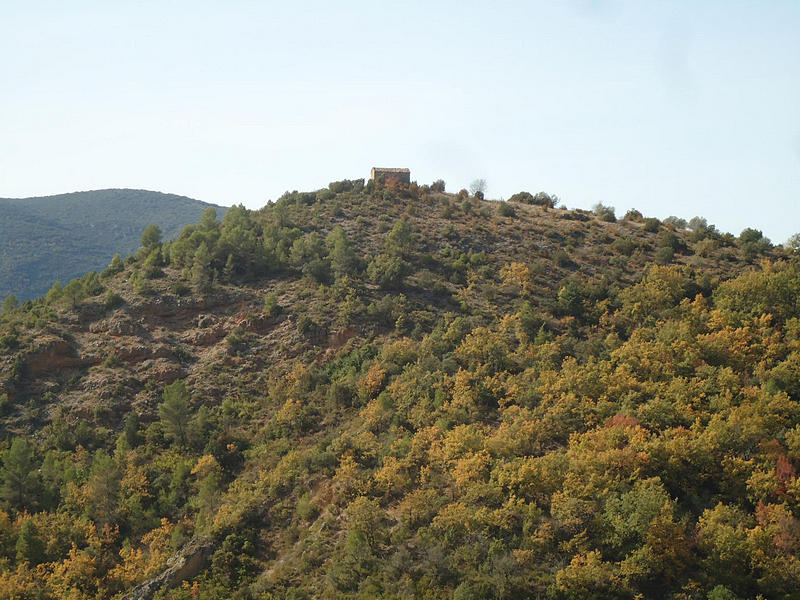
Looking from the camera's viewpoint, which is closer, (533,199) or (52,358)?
(52,358)

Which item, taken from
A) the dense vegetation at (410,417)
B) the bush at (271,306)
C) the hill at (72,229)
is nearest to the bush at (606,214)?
the dense vegetation at (410,417)

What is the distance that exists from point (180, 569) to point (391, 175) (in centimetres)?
4863

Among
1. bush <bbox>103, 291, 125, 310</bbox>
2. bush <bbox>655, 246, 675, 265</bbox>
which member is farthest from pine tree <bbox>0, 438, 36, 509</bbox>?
bush <bbox>655, 246, 675, 265</bbox>

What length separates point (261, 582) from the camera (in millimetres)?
30656

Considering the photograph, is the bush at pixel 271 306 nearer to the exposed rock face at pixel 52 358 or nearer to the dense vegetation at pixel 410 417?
the dense vegetation at pixel 410 417

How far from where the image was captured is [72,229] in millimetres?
129250

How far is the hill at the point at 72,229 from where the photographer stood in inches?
4277

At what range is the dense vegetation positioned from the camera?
27.8m

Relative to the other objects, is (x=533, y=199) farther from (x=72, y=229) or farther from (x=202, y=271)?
(x=72, y=229)

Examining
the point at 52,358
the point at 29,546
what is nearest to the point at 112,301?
the point at 52,358

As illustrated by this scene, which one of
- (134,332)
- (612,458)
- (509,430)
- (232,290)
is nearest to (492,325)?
(509,430)

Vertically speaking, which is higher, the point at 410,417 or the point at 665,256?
the point at 665,256

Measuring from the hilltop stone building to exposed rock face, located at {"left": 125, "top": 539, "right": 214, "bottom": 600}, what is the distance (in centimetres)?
4519

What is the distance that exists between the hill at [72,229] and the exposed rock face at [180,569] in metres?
82.9
